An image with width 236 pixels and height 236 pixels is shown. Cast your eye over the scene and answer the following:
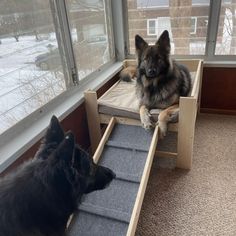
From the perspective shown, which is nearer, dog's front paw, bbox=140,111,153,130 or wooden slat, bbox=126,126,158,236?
wooden slat, bbox=126,126,158,236

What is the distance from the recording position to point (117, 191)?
1.50m

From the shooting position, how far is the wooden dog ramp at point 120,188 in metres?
1.31

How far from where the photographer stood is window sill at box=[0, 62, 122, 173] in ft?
4.22

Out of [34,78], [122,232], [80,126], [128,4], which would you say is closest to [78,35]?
[34,78]

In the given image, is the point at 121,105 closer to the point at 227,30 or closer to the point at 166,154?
the point at 166,154

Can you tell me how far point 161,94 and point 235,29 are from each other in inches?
53.8

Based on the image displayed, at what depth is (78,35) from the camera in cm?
208

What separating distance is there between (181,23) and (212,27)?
35 centimetres

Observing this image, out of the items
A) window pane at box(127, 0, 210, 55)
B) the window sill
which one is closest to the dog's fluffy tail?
the window sill

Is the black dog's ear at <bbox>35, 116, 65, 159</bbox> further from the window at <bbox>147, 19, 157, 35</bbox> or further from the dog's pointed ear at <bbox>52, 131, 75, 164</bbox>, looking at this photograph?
the window at <bbox>147, 19, 157, 35</bbox>

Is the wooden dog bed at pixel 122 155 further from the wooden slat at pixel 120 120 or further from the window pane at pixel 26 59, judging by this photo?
the window pane at pixel 26 59

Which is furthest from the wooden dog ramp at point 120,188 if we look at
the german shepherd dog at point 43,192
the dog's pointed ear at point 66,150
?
the dog's pointed ear at point 66,150

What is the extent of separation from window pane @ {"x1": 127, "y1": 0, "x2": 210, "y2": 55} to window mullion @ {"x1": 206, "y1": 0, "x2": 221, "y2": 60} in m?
0.05

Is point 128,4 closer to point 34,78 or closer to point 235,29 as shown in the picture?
point 235,29
